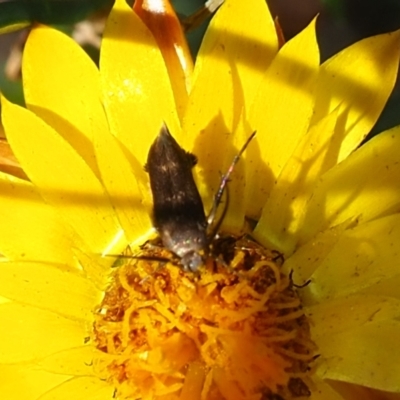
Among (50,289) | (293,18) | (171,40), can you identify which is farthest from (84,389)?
(293,18)

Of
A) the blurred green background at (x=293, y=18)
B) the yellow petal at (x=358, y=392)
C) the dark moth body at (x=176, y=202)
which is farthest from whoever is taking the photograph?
the blurred green background at (x=293, y=18)

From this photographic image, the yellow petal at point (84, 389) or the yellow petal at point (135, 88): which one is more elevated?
the yellow petal at point (135, 88)

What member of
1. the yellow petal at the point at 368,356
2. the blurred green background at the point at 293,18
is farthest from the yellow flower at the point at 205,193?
the blurred green background at the point at 293,18

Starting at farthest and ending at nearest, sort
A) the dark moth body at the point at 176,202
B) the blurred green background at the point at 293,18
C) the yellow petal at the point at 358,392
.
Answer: the blurred green background at the point at 293,18
the yellow petal at the point at 358,392
the dark moth body at the point at 176,202

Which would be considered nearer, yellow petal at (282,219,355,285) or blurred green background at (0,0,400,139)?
yellow petal at (282,219,355,285)

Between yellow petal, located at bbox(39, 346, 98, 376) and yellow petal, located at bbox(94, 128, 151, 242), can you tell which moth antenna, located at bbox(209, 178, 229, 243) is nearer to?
yellow petal, located at bbox(94, 128, 151, 242)

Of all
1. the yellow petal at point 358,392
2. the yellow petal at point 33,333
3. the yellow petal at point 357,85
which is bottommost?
the yellow petal at point 358,392

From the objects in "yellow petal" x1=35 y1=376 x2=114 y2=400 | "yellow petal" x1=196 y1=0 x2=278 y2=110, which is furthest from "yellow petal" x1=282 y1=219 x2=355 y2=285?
"yellow petal" x1=35 y1=376 x2=114 y2=400

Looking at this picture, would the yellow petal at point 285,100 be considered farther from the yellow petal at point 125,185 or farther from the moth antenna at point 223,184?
the yellow petal at point 125,185
